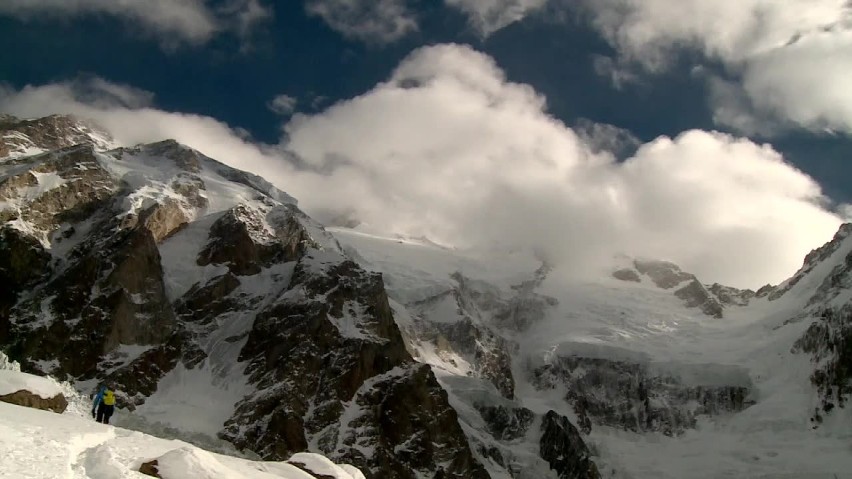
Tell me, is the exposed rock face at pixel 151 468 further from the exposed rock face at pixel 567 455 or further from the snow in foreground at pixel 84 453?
the exposed rock face at pixel 567 455

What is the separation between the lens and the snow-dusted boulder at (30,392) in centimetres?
3850

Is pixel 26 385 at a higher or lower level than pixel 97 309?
lower

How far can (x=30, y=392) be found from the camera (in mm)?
39406

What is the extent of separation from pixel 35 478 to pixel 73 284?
142 m

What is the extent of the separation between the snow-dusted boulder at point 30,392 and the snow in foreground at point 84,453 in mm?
3311

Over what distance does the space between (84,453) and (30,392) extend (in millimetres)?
9550

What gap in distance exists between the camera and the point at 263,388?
154 meters

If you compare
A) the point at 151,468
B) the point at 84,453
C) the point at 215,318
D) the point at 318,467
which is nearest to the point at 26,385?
the point at 84,453

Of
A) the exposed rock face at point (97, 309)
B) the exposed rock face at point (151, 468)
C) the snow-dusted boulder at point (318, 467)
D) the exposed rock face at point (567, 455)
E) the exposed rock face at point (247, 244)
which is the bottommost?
the exposed rock face at point (567, 455)

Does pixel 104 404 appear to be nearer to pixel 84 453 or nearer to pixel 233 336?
pixel 84 453

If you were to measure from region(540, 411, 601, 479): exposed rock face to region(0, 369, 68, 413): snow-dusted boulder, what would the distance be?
16165cm

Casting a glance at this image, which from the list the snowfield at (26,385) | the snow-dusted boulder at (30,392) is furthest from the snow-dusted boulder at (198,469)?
the snowfield at (26,385)

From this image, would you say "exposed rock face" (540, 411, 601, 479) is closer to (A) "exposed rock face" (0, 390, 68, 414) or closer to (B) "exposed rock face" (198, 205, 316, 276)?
(B) "exposed rock face" (198, 205, 316, 276)

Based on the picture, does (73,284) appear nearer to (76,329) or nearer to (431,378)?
(76,329)
